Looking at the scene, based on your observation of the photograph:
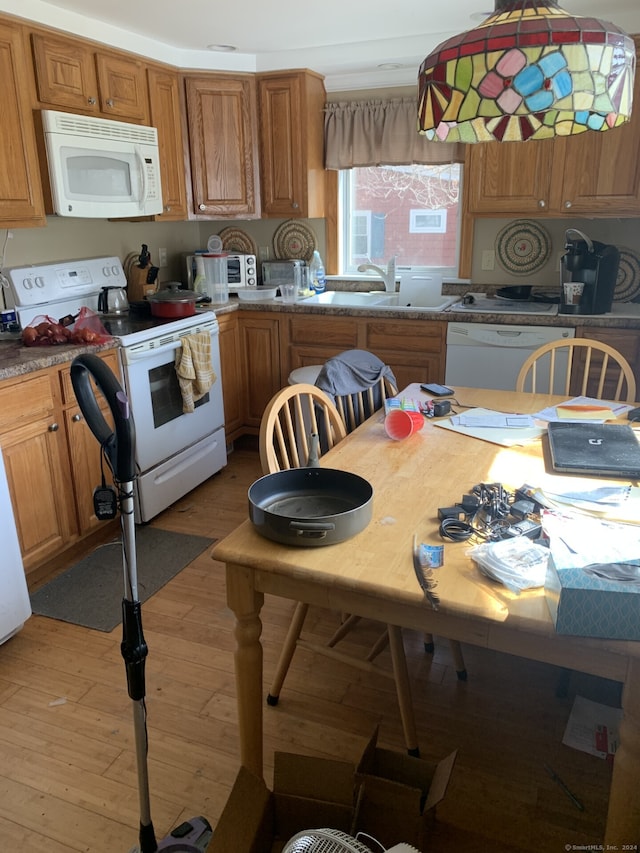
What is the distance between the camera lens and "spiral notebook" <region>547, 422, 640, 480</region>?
1.78 metres

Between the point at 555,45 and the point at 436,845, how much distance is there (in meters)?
1.75

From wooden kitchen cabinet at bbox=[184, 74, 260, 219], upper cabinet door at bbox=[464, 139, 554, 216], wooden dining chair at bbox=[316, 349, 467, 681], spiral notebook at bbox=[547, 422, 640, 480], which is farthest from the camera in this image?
wooden kitchen cabinet at bbox=[184, 74, 260, 219]

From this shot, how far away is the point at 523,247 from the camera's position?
3918 millimetres

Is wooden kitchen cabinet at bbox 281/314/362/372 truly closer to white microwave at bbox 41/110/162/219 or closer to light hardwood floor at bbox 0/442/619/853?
white microwave at bbox 41/110/162/219

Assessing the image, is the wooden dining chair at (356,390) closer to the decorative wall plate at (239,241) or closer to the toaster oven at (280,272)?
the toaster oven at (280,272)

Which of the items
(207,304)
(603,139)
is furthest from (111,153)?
(603,139)

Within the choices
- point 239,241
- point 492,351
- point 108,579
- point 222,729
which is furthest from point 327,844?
point 239,241

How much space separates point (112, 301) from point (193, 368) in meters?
0.61

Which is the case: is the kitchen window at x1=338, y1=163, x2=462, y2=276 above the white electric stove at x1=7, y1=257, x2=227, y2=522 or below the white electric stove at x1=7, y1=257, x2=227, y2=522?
above

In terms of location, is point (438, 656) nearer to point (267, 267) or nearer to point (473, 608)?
point (473, 608)

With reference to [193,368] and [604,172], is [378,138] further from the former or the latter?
[193,368]

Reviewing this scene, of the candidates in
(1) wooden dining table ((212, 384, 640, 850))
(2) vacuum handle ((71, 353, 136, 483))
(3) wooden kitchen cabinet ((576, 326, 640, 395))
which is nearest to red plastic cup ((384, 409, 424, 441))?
(1) wooden dining table ((212, 384, 640, 850))

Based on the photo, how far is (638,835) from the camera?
4.04ft

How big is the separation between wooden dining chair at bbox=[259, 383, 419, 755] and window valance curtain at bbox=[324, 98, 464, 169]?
92.2 inches
